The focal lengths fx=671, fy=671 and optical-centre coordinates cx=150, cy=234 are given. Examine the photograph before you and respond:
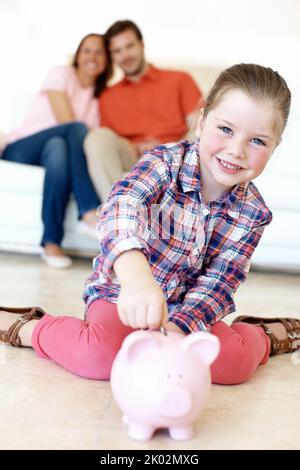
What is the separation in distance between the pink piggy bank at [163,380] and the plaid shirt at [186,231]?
18 centimetres

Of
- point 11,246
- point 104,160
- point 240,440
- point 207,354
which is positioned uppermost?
point 207,354

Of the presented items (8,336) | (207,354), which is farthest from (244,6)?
(207,354)

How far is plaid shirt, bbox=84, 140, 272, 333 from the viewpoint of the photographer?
1.11 meters

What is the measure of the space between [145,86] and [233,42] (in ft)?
2.34

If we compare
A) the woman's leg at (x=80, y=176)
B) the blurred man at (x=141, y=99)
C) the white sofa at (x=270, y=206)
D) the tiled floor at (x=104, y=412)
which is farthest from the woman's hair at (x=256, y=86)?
the blurred man at (x=141, y=99)

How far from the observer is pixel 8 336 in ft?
4.18

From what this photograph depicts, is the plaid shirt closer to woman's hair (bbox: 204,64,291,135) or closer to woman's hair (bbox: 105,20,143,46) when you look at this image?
woman's hair (bbox: 204,64,291,135)

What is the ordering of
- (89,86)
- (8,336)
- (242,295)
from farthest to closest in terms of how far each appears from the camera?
(89,86), (242,295), (8,336)

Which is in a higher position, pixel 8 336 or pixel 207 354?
pixel 207 354

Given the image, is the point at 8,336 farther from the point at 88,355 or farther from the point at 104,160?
the point at 104,160

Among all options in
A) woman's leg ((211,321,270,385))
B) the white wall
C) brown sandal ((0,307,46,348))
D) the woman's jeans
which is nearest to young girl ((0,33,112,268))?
the woman's jeans

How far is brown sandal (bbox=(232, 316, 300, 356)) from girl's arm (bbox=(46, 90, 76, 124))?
151 cm
